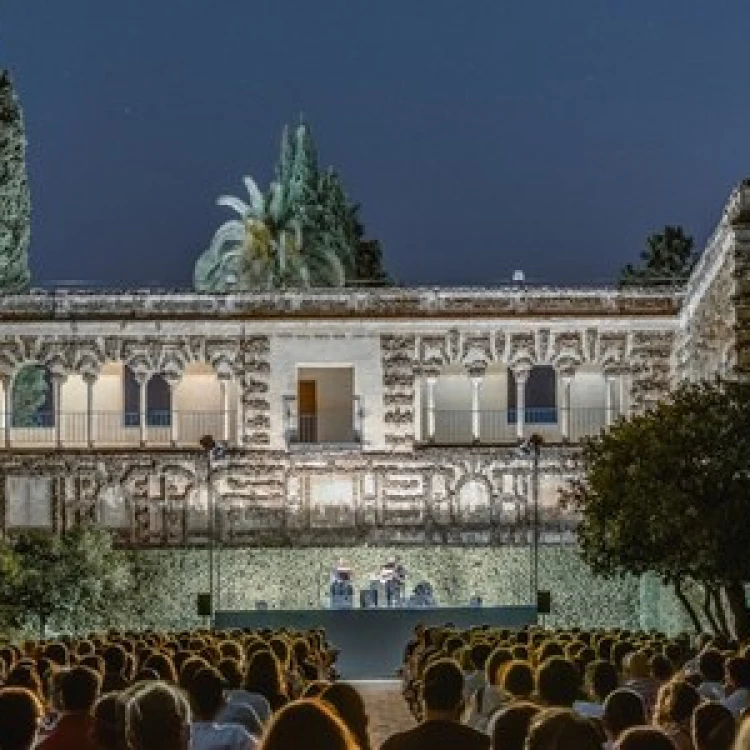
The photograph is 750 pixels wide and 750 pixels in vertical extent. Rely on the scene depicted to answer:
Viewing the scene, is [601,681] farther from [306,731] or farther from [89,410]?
[89,410]

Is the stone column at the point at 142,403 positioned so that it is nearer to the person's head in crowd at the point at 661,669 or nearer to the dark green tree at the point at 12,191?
the dark green tree at the point at 12,191

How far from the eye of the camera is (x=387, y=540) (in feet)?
171

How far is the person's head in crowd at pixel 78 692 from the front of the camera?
1169 centimetres

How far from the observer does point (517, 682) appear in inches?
579

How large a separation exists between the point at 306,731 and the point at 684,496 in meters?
25.9

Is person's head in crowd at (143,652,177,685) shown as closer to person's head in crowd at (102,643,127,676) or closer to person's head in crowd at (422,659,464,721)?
person's head in crowd at (102,643,127,676)

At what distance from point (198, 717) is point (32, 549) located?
34630 millimetres

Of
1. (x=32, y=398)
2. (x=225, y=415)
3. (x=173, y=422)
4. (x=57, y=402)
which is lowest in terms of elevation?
(x=173, y=422)

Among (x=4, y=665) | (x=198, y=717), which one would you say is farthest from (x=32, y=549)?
(x=198, y=717)

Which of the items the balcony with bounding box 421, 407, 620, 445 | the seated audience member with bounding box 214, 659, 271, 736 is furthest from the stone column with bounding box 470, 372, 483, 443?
the seated audience member with bounding box 214, 659, 271, 736

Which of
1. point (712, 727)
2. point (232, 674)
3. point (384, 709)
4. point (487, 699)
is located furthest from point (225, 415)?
point (712, 727)

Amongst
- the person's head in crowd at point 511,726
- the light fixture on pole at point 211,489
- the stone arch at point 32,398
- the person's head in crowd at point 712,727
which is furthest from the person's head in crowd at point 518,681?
the stone arch at point 32,398

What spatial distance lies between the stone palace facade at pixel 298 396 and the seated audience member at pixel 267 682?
123 ft

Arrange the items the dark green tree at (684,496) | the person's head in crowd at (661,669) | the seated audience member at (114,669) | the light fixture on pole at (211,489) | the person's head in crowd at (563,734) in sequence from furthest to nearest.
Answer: the light fixture on pole at (211,489), the dark green tree at (684,496), the person's head in crowd at (661,669), the seated audience member at (114,669), the person's head in crowd at (563,734)
